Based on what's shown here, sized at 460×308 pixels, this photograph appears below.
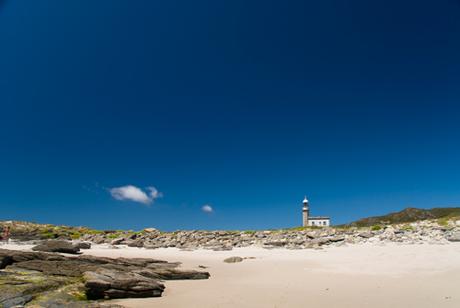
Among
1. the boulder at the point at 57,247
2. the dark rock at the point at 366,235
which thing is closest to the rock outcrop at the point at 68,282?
the boulder at the point at 57,247

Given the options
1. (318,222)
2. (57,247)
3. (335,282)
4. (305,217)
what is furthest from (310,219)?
(335,282)

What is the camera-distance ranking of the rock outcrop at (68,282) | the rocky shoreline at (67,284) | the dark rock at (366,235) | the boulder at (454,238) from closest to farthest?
the rocky shoreline at (67,284) < the rock outcrop at (68,282) < the boulder at (454,238) < the dark rock at (366,235)

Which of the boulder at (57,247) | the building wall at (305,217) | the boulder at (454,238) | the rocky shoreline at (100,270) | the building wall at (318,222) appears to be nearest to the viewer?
the rocky shoreline at (100,270)

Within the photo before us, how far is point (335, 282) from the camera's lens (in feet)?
31.8

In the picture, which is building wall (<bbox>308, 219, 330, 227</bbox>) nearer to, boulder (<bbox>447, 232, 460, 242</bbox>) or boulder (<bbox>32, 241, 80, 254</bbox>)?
boulder (<bbox>447, 232, 460, 242</bbox>)

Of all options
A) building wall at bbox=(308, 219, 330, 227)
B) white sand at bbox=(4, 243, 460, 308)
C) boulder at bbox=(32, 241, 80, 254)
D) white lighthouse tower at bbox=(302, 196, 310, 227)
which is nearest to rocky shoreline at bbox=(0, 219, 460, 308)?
boulder at bbox=(32, 241, 80, 254)

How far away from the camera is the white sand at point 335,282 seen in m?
7.44

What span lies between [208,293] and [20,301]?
4.47 metres

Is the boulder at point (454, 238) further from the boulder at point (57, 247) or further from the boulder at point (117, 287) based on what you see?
the boulder at point (57, 247)

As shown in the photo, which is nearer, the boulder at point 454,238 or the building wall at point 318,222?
the boulder at point 454,238

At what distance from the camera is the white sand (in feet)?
24.4

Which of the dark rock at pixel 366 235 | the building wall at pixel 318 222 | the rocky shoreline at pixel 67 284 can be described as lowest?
the building wall at pixel 318 222

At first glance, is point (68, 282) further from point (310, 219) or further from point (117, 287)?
point (310, 219)

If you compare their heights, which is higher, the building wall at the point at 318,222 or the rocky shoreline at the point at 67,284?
the rocky shoreline at the point at 67,284
